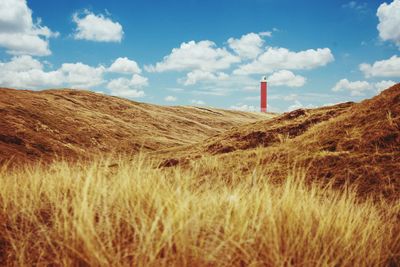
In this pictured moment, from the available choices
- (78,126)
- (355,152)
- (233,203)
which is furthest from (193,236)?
(78,126)

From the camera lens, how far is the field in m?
2.15

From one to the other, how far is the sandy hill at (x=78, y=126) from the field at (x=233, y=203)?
101cm

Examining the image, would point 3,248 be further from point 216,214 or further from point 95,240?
point 216,214

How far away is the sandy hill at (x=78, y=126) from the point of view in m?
13.6

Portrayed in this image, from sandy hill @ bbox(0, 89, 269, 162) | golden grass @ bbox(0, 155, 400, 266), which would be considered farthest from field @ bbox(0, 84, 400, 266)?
sandy hill @ bbox(0, 89, 269, 162)

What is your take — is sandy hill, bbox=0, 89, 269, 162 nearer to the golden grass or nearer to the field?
the field

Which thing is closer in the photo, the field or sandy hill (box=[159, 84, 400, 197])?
the field

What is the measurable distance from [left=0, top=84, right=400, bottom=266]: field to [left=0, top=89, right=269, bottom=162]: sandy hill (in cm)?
101

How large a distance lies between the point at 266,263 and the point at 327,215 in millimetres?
755

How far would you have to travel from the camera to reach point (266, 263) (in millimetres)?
2135

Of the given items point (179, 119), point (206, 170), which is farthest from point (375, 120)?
point (179, 119)

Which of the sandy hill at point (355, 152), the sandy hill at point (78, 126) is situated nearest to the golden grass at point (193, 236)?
the sandy hill at point (355, 152)

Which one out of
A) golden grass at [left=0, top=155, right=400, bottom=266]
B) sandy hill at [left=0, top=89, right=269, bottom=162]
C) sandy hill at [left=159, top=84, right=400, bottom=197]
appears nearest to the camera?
golden grass at [left=0, top=155, right=400, bottom=266]

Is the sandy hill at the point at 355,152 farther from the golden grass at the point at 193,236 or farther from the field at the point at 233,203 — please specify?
the golden grass at the point at 193,236
